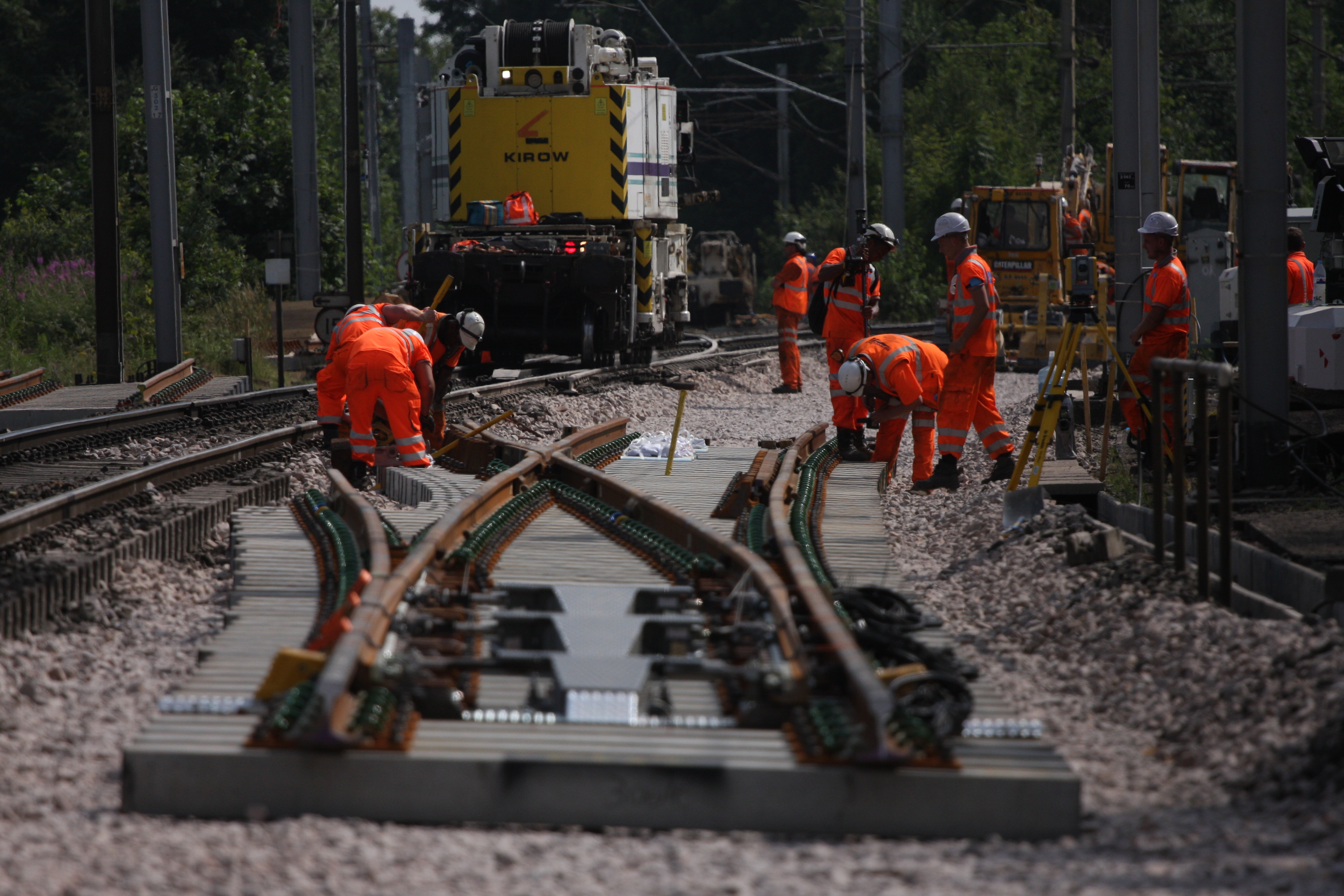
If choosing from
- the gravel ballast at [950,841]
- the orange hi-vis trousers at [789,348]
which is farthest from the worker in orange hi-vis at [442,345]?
the orange hi-vis trousers at [789,348]

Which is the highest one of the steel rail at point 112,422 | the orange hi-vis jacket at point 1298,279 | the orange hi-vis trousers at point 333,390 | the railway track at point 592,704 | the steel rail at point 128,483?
the orange hi-vis jacket at point 1298,279

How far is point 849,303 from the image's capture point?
1377 centimetres

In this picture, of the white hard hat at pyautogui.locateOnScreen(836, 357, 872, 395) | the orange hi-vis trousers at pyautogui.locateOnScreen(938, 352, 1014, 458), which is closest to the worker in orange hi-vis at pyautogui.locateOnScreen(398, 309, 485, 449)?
the white hard hat at pyautogui.locateOnScreen(836, 357, 872, 395)

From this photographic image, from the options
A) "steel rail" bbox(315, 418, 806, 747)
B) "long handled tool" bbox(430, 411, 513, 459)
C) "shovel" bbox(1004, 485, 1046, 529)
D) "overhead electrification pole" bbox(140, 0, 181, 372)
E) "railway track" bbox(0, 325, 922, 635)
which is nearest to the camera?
"steel rail" bbox(315, 418, 806, 747)

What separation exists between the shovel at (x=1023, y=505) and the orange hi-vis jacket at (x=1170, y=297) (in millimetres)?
2450

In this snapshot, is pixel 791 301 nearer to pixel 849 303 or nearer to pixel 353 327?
pixel 849 303

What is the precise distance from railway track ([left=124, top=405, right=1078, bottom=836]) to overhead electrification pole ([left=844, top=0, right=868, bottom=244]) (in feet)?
70.0

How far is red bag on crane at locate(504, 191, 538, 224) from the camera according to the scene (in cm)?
1905

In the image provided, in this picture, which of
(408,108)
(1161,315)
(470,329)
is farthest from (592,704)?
(408,108)

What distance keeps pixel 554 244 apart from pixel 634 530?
430 inches

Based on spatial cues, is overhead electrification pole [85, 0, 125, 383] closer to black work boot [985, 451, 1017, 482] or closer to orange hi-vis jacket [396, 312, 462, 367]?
orange hi-vis jacket [396, 312, 462, 367]

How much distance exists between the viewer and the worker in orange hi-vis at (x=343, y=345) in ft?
33.6

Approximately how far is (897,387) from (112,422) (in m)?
6.20

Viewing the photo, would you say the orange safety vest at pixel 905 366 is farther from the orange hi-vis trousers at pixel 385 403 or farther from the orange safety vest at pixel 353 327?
the orange safety vest at pixel 353 327
